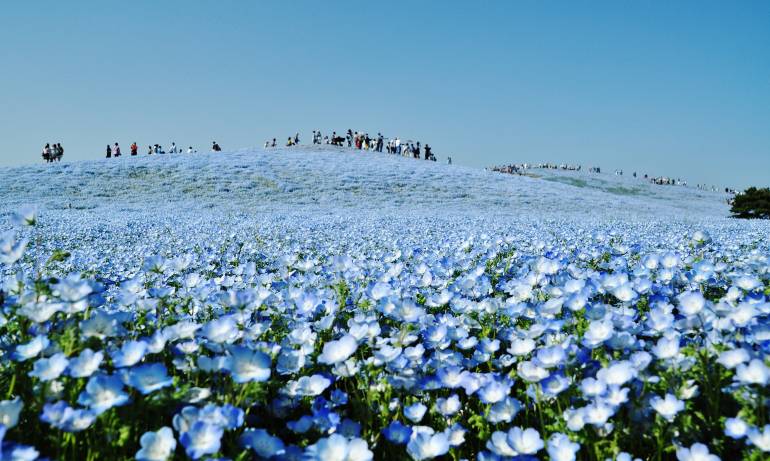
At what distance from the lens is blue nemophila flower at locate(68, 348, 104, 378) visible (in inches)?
53.9

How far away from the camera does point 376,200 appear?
832 inches

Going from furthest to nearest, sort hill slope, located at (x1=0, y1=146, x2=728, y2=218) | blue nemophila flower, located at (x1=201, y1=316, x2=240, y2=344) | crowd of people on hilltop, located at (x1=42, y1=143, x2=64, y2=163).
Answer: crowd of people on hilltop, located at (x1=42, y1=143, x2=64, y2=163)
hill slope, located at (x1=0, y1=146, x2=728, y2=218)
blue nemophila flower, located at (x1=201, y1=316, x2=240, y2=344)

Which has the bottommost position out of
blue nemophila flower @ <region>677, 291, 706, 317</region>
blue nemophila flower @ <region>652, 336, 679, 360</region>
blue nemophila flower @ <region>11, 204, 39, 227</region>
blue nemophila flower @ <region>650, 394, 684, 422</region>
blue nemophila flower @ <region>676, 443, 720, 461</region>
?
blue nemophila flower @ <region>676, 443, 720, 461</region>

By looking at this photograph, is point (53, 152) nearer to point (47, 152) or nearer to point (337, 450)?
point (47, 152)

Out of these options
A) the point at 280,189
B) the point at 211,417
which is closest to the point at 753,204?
the point at 280,189

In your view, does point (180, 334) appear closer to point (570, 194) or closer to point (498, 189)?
point (498, 189)

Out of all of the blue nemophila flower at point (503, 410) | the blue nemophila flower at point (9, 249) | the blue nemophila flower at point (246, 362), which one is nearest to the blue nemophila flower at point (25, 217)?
the blue nemophila flower at point (9, 249)

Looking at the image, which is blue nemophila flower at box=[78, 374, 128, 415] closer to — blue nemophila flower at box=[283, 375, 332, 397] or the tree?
blue nemophila flower at box=[283, 375, 332, 397]

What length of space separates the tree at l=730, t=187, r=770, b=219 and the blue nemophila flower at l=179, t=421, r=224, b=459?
25.5 meters

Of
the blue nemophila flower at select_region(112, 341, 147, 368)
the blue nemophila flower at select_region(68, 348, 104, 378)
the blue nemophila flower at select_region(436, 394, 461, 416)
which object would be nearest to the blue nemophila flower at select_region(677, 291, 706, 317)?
the blue nemophila flower at select_region(436, 394, 461, 416)

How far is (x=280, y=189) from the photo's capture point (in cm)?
2270

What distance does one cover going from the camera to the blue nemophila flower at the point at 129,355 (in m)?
1.44

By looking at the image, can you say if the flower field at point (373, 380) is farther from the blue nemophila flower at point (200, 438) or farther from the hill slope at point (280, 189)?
the hill slope at point (280, 189)

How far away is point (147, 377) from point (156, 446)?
8.1 inches
